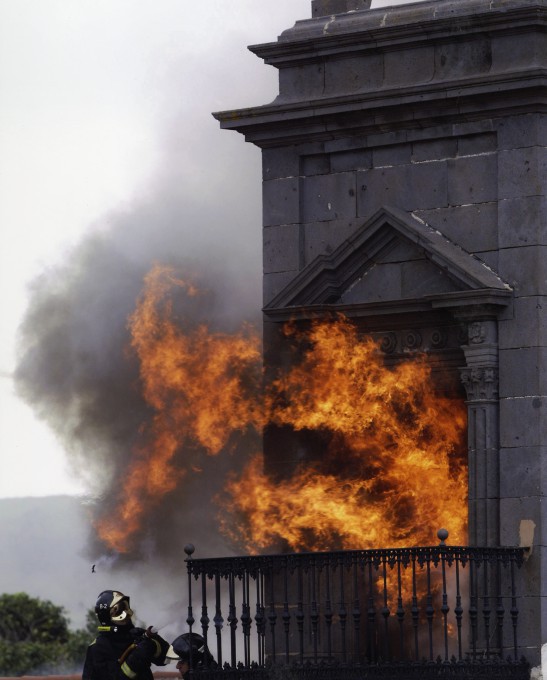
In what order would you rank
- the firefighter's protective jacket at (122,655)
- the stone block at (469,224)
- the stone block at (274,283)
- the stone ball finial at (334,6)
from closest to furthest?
the firefighter's protective jacket at (122,655) → the stone block at (469,224) → the stone block at (274,283) → the stone ball finial at (334,6)

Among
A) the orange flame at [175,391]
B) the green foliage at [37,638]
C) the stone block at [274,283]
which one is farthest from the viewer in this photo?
the green foliage at [37,638]

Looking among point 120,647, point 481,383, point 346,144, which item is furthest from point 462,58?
point 120,647

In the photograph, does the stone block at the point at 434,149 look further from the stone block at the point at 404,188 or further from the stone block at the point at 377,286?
the stone block at the point at 377,286

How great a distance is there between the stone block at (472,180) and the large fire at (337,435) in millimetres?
1763

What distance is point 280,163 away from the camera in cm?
2531

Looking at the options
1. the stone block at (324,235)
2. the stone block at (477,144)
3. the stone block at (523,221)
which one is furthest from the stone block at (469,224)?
the stone block at (324,235)

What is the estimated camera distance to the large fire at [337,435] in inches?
958

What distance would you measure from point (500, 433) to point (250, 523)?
10.7ft

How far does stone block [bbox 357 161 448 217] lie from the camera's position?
24.2m

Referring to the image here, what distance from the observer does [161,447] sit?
26359mm

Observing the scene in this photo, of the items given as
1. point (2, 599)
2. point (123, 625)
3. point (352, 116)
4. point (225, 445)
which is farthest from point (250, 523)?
point (2, 599)

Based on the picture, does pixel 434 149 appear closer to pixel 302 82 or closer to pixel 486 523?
pixel 302 82

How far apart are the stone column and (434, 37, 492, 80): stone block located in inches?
103

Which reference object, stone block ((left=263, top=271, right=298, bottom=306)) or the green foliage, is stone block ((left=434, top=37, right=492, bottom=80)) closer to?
stone block ((left=263, top=271, right=298, bottom=306))
